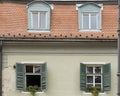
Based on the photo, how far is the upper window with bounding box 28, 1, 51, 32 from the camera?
746 inches

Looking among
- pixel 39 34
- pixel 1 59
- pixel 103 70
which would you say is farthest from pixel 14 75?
pixel 103 70

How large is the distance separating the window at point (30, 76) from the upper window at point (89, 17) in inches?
103

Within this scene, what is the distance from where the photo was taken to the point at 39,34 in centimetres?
1867

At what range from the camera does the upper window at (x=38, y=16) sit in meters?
19.0

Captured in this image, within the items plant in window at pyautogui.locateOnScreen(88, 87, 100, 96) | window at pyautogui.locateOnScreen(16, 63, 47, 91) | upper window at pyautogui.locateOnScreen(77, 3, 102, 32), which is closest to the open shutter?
window at pyautogui.locateOnScreen(16, 63, 47, 91)

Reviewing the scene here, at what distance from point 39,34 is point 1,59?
2.01 m

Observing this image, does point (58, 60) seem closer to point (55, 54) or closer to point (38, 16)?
point (55, 54)

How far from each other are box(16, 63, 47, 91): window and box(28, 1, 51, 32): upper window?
170cm

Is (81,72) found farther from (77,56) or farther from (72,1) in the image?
(72,1)

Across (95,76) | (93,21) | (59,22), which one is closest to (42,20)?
(59,22)

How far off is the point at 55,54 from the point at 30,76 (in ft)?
4.86

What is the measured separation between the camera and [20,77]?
60.4 feet

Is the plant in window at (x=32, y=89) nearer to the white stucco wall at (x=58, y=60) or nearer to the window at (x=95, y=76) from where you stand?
the white stucco wall at (x=58, y=60)

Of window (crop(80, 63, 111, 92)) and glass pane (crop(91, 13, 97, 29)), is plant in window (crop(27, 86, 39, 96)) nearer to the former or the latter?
window (crop(80, 63, 111, 92))
